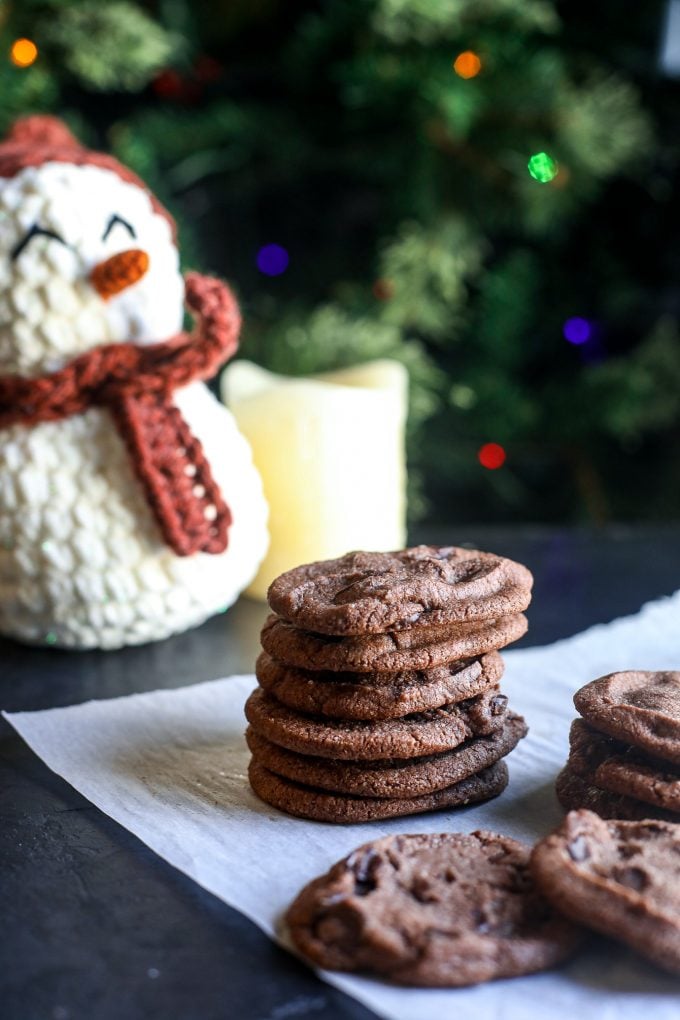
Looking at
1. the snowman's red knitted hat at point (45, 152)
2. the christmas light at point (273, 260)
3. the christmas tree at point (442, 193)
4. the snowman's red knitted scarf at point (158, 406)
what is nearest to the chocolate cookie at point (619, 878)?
the snowman's red knitted scarf at point (158, 406)

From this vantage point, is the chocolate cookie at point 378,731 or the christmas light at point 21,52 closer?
the chocolate cookie at point 378,731

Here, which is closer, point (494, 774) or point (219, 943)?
point (219, 943)

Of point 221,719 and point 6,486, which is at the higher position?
point 6,486

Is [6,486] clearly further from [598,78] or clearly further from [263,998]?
[598,78]

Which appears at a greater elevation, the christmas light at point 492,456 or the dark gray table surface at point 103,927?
the christmas light at point 492,456

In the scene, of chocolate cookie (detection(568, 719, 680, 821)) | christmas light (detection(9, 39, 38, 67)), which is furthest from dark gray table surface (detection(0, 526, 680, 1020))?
christmas light (detection(9, 39, 38, 67))

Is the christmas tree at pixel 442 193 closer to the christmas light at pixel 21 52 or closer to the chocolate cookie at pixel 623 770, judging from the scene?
the christmas light at pixel 21 52

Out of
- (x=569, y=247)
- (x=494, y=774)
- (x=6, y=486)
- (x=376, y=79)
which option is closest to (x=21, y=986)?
(x=494, y=774)

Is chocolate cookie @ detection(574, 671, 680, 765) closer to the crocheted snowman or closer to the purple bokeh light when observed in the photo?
the crocheted snowman

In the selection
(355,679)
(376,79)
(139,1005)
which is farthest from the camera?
(376,79)
